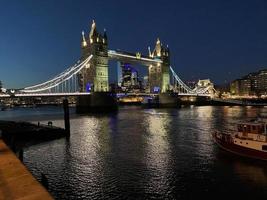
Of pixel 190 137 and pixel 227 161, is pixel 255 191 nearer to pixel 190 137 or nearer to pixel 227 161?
pixel 227 161

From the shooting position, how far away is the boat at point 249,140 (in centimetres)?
2256

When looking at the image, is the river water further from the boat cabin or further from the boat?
the boat cabin

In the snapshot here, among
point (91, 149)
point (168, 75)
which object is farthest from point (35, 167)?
point (168, 75)

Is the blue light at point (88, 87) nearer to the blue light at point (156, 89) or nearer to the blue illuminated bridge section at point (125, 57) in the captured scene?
the blue illuminated bridge section at point (125, 57)

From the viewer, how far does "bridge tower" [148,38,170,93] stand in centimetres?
14262

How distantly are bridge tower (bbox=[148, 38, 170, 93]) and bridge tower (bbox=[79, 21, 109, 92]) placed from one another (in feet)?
136

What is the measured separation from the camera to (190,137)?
35.7 metres

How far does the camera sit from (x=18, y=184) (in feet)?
28.9

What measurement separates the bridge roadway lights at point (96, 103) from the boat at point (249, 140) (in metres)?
69.4

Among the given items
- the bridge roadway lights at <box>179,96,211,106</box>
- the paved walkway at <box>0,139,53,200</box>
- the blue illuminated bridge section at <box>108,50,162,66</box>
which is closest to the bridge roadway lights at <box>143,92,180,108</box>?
the blue illuminated bridge section at <box>108,50,162,66</box>

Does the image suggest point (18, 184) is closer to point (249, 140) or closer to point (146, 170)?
point (146, 170)

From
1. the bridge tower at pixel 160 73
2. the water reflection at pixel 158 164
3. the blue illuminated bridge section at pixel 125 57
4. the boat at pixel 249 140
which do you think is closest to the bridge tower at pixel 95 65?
the blue illuminated bridge section at pixel 125 57

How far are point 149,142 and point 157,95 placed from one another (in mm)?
102658

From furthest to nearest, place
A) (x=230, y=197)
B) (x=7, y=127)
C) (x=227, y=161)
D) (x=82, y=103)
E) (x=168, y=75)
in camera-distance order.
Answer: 1. (x=168, y=75)
2. (x=82, y=103)
3. (x=7, y=127)
4. (x=227, y=161)
5. (x=230, y=197)
